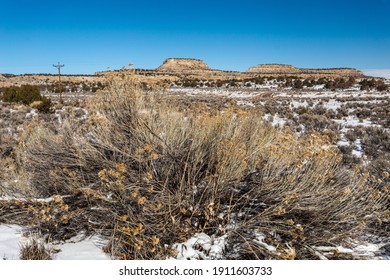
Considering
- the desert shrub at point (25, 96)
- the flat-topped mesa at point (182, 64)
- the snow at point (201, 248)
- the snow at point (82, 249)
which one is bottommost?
the snow at point (82, 249)

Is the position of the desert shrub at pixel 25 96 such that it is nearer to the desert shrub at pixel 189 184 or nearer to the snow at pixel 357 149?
the desert shrub at pixel 189 184

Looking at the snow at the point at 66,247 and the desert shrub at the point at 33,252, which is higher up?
the desert shrub at the point at 33,252

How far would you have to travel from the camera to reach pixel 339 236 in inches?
121

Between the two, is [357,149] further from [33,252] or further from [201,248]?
[33,252]

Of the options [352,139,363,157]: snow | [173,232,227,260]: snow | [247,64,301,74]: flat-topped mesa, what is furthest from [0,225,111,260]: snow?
[247,64,301,74]: flat-topped mesa

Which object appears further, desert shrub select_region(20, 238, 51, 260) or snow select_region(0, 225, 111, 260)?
snow select_region(0, 225, 111, 260)

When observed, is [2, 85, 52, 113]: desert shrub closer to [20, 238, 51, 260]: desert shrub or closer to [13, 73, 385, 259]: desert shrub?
[13, 73, 385, 259]: desert shrub

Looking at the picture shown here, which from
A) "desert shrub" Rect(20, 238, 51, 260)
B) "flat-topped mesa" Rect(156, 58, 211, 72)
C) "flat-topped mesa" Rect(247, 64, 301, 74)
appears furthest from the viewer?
"flat-topped mesa" Rect(156, 58, 211, 72)

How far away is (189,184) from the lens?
10.6 feet

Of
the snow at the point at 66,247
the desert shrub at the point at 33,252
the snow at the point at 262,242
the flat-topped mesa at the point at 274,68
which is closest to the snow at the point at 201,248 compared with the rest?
the snow at the point at 262,242

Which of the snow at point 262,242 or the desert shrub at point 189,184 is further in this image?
the desert shrub at point 189,184

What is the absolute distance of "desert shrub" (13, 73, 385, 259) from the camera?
9.83ft

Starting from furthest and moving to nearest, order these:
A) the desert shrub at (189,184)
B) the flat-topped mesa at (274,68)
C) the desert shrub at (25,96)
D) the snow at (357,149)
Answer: the flat-topped mesa at (274,68), the desert shrub at (25,96), the snow at (357,149), the desert shrub at (189,184)

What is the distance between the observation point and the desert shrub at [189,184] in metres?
3.00
